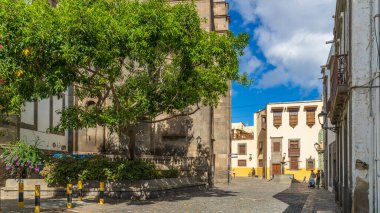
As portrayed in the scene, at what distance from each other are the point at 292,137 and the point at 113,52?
40315 millimetres

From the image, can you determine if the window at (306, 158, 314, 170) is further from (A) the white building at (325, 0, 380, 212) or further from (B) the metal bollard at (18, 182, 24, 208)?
(A) the white building at (325, 0, 380, 212)

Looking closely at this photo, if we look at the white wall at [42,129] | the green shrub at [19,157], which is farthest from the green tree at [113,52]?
the white wall at [42,129]

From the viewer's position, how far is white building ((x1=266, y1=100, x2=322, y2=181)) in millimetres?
50000

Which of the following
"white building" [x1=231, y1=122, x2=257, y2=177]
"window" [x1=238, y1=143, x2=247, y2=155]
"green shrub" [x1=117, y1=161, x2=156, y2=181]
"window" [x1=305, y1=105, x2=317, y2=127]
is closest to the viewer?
"green shrub" [x1=117, y1=161, x2=156, y2=181]

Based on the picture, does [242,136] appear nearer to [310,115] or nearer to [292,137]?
[292,137]

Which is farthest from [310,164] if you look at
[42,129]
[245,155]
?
[42,129]

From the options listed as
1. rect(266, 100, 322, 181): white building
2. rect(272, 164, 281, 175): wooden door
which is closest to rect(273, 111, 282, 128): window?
rect(266, 100, 322, 181): white building

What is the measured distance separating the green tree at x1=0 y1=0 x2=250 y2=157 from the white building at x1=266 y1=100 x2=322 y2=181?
3378 centimetres

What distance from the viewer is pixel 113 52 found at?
13.6m

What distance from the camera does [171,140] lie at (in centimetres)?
2989

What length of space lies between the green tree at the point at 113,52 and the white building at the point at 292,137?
33777 millimetres

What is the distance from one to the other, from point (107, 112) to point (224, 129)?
61.3 feet

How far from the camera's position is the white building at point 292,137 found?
50.0m

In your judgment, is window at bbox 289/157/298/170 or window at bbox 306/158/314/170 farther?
window at bbox 289/157/298/170
